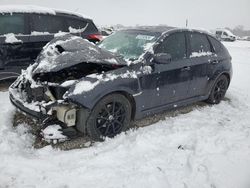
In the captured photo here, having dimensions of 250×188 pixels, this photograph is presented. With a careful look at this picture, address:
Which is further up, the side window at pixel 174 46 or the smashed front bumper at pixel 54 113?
the side window at pixel 174 46

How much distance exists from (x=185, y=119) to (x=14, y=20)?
13.7ft

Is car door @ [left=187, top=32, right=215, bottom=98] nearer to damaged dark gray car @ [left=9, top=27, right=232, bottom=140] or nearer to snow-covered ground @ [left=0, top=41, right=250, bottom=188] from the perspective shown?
damaged dark gray car @ [left=9, top=27, right=232, bottom=140]

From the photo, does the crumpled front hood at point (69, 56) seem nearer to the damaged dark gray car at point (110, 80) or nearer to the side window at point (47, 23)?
the damaged dark gray car at point (110, 80)

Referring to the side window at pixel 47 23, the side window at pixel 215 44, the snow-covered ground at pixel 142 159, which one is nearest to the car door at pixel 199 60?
the side window at pixel 215 44

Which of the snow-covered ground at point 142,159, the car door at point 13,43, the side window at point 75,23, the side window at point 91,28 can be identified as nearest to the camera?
the snow-covered ground at point 142,159

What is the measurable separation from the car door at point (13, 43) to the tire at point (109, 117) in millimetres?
2965

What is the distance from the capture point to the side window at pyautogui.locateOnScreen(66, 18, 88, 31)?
7.59 m

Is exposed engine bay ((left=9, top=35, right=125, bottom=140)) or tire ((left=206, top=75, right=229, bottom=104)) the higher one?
exposed engine bay ((left=9, top=35, right=125, bottom=140))

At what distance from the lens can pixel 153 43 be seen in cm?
528

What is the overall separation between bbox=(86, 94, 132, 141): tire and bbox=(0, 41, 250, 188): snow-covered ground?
0.46ft

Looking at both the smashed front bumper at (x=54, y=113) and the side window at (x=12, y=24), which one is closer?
the smashed front bumper at (x=54, y=113)

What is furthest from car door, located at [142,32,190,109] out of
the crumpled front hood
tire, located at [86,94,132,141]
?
the crumpled front hood

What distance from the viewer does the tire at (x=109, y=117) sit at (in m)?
4.50

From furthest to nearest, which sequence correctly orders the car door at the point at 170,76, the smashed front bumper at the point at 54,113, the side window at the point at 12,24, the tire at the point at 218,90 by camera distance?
the tire at the point at 218,90, the side window at the point at 12,24, the car door at the point at 170,76, the smashed front bumper at the point at 54,113
